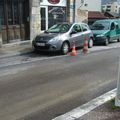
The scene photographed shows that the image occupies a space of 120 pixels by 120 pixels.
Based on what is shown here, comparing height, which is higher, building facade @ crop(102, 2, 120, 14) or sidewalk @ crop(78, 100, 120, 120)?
building facade @ crop(102, 2, 120, 14)

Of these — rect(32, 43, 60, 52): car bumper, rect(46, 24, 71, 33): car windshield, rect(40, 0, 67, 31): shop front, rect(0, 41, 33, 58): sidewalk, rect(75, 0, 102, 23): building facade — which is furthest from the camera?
rect(75, 0, 102, 23): building facade

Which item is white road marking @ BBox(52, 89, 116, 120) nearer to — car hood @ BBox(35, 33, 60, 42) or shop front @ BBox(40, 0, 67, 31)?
car hood @ BBox(35, 33, 60, 42)

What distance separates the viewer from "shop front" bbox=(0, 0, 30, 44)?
17.8 metres

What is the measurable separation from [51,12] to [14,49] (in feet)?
21.4

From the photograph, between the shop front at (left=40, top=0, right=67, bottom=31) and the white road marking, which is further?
the shop front at (left=40, top=0, right=67, bottom=31)

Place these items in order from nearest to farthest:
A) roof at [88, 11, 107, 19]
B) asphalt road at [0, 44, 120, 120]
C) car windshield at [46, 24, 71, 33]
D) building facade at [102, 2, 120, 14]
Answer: asphalt road at [0, 44, 120, 120] < car windshield at [46, 24, 71, 33] < roof at [88, 11, 107, 19] < building facade at [102, 2, 120, 14]

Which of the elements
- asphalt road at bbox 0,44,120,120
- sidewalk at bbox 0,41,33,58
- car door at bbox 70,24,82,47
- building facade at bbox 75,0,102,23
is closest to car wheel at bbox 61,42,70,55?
car door at bbox 70,24,82,47

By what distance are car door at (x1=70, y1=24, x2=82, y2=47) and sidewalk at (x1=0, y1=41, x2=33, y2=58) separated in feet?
7.53

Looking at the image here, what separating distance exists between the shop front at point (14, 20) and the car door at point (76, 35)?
389 cm

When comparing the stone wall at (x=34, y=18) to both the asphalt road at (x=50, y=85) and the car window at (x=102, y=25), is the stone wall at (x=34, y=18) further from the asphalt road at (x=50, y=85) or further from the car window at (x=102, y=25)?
the asphalt road at (x=50, y=85)

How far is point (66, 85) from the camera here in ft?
28.1

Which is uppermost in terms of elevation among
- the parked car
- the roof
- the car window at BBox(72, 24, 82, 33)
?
the roof

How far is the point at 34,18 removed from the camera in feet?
→ 65.0

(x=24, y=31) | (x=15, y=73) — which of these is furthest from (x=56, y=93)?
(x=24, y=31)
